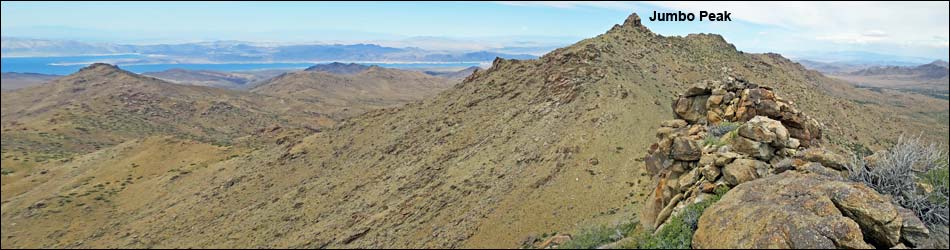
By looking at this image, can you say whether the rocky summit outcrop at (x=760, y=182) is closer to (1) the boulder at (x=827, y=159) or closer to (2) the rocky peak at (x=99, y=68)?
(1) the boulder at (x=827, y=159)

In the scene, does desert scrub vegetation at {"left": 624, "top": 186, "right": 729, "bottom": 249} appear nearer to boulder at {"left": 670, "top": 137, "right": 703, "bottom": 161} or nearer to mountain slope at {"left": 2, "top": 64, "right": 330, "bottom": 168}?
boulder at {"left": 670, "top": 137, "right": 703, "bottom": 161}

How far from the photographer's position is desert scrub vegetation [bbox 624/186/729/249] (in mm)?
11109

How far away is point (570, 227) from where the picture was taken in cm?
2139

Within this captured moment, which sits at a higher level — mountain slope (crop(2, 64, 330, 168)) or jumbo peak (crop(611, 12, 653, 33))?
jumbo peak (crop(611, 12, 653, 33))

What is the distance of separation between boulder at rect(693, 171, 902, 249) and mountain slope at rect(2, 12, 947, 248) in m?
8.56

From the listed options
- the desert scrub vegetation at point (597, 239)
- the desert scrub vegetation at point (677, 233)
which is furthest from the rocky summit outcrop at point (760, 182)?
the desert scrub vegetation at point (597, 239)

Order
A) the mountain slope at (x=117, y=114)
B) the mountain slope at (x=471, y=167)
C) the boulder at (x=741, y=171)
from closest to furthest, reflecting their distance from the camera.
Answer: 1. the boulder at (x=741, y=171)
2. the mountain slope at (x=471, y=167)
3. the mountain slope at (x=117, y=114)

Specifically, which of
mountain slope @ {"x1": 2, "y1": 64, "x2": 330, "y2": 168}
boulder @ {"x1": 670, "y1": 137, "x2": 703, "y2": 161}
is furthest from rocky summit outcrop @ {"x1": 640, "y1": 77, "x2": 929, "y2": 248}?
mountain slope @ {"x1": 2, "y1": 64, "x2": 330, "y2": 168}

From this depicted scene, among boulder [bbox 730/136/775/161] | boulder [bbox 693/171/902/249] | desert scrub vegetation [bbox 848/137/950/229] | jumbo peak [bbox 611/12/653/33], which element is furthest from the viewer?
jumbo peak [bbox 611/12/653/33]

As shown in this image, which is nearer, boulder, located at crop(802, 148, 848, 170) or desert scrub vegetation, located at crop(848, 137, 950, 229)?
desert scrub vegetation, located at crop(848, 137, 950, 229)

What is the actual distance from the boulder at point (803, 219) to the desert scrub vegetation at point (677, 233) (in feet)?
1.85

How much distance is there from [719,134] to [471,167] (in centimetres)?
1679

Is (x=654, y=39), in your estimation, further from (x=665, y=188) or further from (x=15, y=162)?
(x=15, y=162)

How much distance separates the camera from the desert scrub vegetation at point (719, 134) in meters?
16.0
